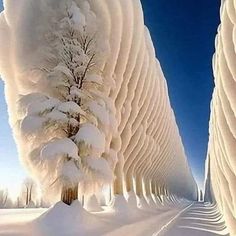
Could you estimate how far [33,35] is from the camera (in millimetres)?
15578

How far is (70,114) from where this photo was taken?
12.6 m

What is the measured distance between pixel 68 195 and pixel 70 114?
2.63 meters

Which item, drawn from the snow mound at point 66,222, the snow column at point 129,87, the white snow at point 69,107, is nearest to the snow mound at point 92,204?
the snow column at point 129,87

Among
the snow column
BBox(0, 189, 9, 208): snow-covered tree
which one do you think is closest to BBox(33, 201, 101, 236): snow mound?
the snow column

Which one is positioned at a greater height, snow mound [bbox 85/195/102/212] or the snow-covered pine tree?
the snow-covered pine tree

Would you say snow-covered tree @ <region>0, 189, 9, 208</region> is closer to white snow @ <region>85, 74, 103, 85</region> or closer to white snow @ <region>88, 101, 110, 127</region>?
white snow @ <region>85, 74, 103, 85</region>

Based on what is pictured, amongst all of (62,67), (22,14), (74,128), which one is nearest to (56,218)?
(74,128)

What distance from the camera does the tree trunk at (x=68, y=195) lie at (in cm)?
1227

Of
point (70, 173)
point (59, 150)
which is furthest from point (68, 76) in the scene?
point (70, 173)

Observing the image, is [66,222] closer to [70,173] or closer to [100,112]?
[70,173]

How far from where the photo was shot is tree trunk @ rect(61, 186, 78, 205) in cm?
1227

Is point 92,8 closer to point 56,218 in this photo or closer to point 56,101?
point 56,101

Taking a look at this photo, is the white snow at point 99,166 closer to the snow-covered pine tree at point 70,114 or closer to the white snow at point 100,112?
the snow-covered pine tree at point 70,114

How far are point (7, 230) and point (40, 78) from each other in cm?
681
